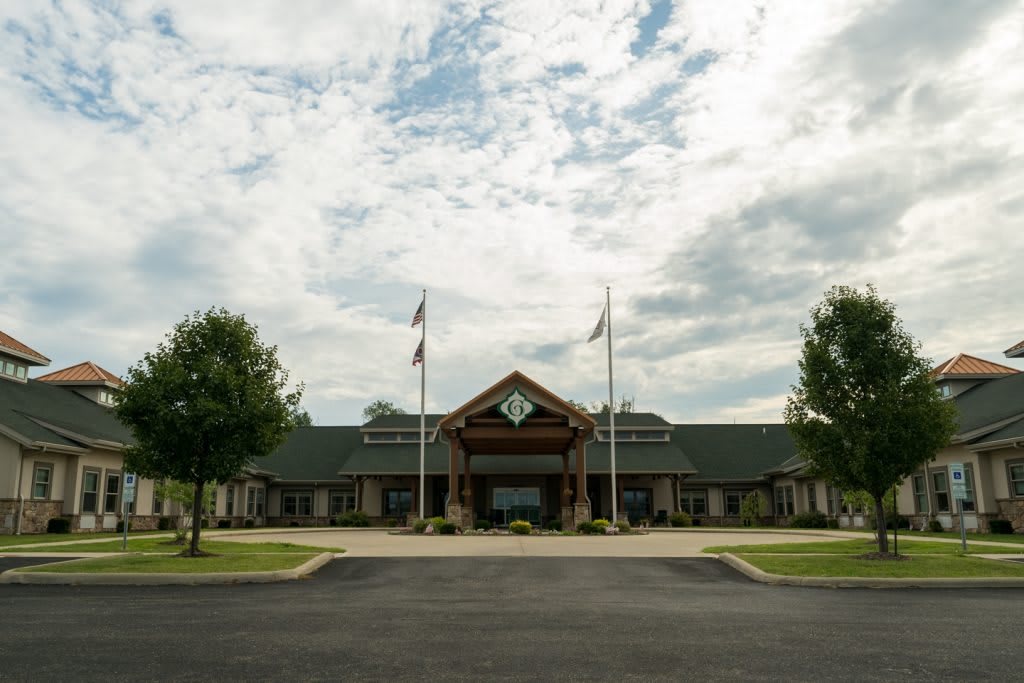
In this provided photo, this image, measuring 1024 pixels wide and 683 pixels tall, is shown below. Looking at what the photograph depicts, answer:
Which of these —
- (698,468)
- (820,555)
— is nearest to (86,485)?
(820,555)

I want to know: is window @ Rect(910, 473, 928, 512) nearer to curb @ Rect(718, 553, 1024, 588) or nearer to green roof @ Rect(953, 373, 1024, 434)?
green roof @ Rect(953, 373, 1024, 434)

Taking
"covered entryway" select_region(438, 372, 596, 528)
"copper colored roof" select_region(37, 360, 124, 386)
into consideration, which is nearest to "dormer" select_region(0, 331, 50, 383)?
"copper colored roof" select_region(37, 360, 124, 386)

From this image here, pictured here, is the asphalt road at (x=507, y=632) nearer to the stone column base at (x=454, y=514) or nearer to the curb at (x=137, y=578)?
the curb at (x=137, y=578)

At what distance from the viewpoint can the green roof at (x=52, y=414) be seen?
31484 mm

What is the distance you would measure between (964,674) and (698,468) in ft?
141

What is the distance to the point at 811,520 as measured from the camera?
4184 centimetres

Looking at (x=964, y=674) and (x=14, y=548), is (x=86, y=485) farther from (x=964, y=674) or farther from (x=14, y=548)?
(x=964, y=674)

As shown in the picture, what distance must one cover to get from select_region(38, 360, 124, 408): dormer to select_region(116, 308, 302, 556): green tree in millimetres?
24095

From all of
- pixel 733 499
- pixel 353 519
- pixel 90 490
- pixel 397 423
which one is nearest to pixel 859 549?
pixel 733 499

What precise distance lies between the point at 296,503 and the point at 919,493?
34622 millimetres

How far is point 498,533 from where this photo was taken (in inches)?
1331

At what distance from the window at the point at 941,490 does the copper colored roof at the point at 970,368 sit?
670cm

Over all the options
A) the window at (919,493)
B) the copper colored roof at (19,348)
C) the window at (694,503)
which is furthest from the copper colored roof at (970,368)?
the copper colored roof at (19,348)

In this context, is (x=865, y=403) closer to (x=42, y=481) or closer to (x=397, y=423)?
(x=42, y=481)
